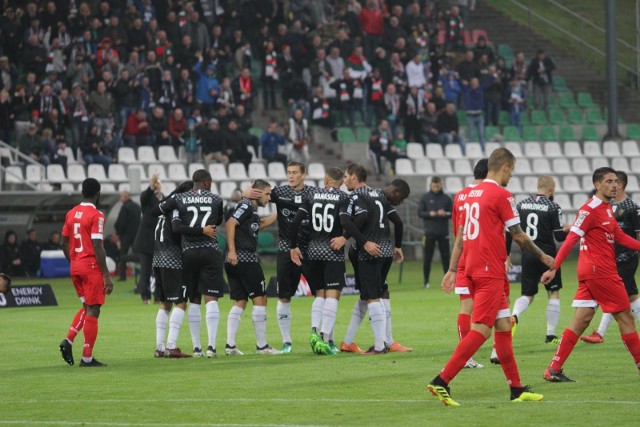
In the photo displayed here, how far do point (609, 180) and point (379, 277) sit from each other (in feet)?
11.8

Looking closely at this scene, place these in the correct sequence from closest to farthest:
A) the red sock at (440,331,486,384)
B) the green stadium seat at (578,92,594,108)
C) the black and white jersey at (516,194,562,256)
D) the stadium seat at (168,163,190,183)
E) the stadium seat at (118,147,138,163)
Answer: the red sock at (440,331,486,384) → the black and white jersey at (516,194,562,256) → the stadium seat at (168,163,190,183) → the stadium seat at (118,147,138,163) → the green stadium seat at (578,92,594,108)

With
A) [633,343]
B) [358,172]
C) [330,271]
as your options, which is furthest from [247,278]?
[633,343]

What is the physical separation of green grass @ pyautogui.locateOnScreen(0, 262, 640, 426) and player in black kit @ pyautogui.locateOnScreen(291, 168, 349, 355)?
417mm

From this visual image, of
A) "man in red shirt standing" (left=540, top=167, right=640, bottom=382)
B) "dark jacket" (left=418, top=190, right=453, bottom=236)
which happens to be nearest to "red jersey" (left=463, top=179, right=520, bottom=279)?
"man in red shirt standing" (left=540, top=167, right=640, bottom=382)

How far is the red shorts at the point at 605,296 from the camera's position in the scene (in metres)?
12.4

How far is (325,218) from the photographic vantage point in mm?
15422

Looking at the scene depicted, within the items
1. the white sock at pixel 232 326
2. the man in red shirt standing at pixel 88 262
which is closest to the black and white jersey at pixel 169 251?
the white sock at pixel 232 326

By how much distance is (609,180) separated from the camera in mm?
12594

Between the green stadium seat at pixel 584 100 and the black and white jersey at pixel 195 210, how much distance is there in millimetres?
28081

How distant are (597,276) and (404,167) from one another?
75.5ft

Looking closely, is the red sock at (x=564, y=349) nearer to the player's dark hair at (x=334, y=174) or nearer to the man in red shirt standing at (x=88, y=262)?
the player's dark hair at (x=334, y=174)

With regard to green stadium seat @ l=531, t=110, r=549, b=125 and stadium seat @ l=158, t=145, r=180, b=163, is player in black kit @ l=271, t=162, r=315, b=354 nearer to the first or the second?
stadium seat @ l=158, t=145, r=180, b=163

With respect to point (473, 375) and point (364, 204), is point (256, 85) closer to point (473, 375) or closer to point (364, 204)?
point (364, 204)

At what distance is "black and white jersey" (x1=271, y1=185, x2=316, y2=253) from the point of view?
1573 cm
